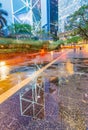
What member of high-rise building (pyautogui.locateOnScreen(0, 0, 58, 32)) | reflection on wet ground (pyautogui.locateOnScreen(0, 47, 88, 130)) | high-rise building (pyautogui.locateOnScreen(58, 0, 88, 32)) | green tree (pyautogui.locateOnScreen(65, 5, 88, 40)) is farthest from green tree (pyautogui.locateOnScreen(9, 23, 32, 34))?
reflection on wet ground (pyautogui.locateOnScreen(0, 47, 88, 130))

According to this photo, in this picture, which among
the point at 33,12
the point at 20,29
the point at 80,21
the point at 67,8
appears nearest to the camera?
the point at 80,21

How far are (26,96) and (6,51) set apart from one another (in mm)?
17447

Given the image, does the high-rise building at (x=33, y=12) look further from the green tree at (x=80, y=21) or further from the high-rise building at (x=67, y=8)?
the green tree at (x=80, y=21)

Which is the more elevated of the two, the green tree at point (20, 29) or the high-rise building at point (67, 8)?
the high-rise building at point (67, 8)

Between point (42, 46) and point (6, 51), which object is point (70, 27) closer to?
point (6, 51)

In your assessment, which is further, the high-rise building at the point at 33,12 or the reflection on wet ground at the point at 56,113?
the high-rise building at the point at 33,12

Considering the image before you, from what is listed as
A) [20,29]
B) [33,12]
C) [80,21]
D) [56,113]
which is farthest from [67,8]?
[56,113]

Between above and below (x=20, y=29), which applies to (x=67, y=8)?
above

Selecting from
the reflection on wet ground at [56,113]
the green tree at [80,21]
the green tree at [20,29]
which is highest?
the green tree at [20,29]

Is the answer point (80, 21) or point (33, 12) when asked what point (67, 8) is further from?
point (80, 21)

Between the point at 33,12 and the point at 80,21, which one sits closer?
the point at 80,21

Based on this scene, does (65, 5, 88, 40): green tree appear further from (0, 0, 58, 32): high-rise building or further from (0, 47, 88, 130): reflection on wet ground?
(0, 0, 58, 32): high-rise building

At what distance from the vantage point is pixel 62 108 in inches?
174

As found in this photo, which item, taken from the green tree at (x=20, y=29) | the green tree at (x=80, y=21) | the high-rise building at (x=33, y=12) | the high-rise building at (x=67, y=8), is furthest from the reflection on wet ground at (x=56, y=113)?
the high-rise building at (x=33, y=12)
